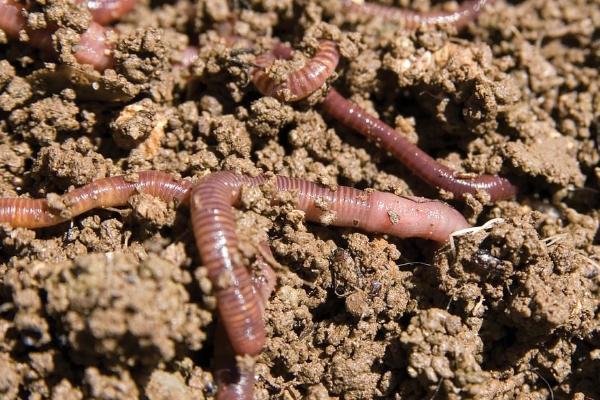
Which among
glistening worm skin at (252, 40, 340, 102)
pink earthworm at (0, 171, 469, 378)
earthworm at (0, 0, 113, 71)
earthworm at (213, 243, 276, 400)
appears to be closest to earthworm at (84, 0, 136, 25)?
earthworm at (0, 0, 113, 71)

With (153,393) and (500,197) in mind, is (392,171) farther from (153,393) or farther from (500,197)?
(153,393)

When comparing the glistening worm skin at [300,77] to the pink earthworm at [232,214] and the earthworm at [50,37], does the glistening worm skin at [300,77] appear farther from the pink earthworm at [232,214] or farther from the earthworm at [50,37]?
the earthworm at [50,37]

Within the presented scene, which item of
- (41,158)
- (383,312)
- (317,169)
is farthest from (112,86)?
(383,312)

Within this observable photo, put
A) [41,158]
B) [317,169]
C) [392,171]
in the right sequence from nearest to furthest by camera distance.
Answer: [41,158] → [317,169] → [392,171]

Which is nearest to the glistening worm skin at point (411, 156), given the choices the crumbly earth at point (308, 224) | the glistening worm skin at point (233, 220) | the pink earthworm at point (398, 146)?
the pink earthworm at point (398, 146)

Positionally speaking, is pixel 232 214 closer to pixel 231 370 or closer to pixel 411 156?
pixel 231 370

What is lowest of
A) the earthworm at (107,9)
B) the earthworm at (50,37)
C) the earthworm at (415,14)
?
the earthworm at (50,37)
